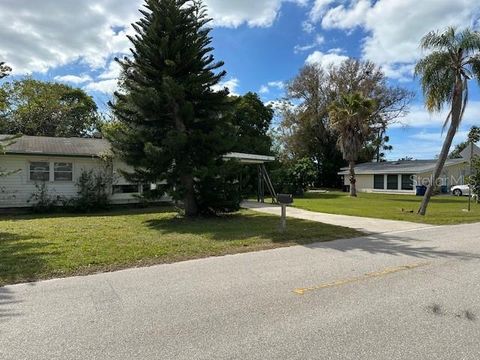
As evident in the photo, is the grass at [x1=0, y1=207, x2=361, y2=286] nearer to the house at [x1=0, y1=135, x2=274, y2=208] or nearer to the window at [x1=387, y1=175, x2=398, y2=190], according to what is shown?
the house at [x1=0, y1=135, x2=274, y2=208]

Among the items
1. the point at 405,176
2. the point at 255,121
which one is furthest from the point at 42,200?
the point at 405,176

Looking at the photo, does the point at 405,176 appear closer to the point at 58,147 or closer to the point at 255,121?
the point at 255,121

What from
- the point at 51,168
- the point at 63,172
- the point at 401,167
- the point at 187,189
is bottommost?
the point at 187,189

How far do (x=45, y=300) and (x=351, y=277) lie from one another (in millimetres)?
4299

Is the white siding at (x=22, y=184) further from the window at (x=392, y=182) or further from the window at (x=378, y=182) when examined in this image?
the window at (x=378, y=182)

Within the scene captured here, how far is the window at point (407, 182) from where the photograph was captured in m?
38.2

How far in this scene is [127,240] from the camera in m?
9.70

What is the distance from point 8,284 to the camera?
19.7ft

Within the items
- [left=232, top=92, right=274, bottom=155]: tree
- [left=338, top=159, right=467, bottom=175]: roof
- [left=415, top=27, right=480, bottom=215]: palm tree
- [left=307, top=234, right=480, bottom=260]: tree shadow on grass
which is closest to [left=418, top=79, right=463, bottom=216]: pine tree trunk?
[left=415, top=27, right=480, bottom=215]: palm tree

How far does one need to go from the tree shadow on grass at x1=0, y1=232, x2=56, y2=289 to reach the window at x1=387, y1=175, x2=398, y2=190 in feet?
118

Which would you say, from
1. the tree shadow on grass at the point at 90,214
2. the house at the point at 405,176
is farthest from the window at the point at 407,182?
the tree shadow on grass at the point at 90,214

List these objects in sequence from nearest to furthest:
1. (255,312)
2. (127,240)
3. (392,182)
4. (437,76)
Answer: (255,312) → (127,240) → (437,76) → (392,182)

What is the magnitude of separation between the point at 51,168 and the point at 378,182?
32.4 m

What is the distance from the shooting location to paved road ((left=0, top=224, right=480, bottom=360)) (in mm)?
3768
